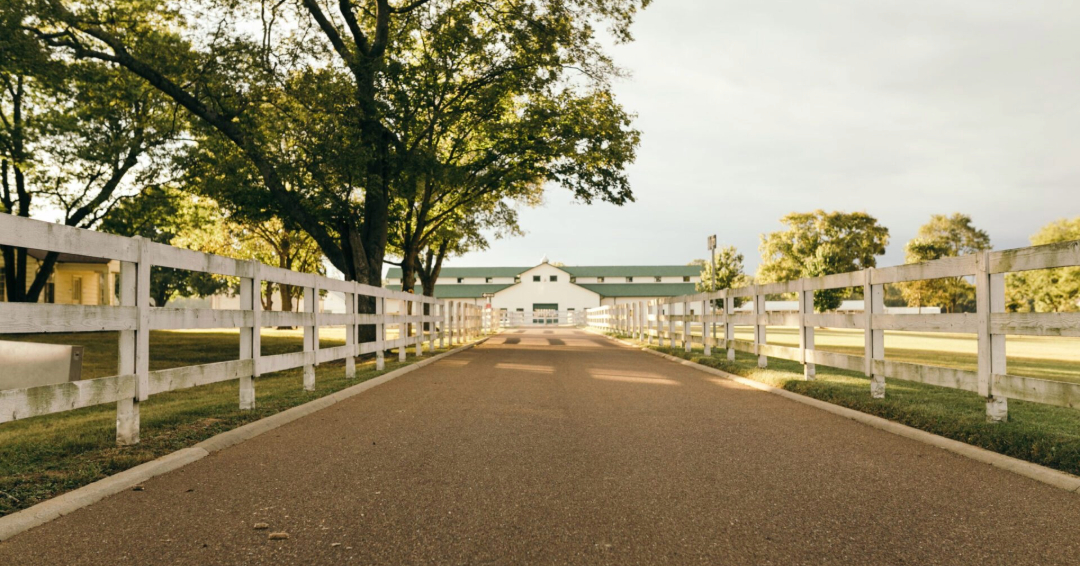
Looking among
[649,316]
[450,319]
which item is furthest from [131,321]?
[649,316]

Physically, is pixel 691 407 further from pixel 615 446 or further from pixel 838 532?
pixel 838 532

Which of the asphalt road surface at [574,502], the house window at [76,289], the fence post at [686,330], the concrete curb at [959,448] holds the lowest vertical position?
the asphalt road surface at [574,502]

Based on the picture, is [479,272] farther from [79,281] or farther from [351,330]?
[351,330]

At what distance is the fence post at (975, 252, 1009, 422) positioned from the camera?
5.59 meters

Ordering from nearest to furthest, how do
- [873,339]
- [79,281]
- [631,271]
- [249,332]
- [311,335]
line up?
[249,332] → [873,339] → [311,335] → [79,281] → [631,271]

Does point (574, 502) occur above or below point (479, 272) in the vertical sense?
below

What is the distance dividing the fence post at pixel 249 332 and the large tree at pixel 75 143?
15608mm

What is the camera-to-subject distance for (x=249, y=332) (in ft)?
22.7

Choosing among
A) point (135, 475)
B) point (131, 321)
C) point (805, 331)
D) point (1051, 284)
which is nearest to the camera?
point (135, 475)

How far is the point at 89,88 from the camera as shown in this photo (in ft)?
62.7

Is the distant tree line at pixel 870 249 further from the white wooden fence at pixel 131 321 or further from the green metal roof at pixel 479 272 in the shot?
the white wooden fence at pixel 131 321

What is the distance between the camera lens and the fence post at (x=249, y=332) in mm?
6805

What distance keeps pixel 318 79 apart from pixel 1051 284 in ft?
195

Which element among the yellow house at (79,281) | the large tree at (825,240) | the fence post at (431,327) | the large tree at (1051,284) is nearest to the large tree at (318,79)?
the fence post at (431,327)
